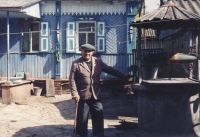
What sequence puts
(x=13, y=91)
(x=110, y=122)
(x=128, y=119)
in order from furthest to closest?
(x=13, y=91)
(x=128, y=119)
(x=110, y=122)

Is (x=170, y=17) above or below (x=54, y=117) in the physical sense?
above

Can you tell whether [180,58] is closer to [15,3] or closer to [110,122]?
[110,122]

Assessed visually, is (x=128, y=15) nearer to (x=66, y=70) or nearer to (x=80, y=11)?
(x=80, y=11)

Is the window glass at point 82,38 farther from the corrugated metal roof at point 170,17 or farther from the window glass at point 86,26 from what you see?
the corrugated metal roof at point 170,17

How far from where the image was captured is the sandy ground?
6.92 metres

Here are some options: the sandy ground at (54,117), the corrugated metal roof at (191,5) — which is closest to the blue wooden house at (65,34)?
the sandy ground at (54,117)

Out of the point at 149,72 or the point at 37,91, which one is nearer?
the point at 149,72

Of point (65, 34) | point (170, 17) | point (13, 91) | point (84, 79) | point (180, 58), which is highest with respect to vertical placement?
point (65, 34)

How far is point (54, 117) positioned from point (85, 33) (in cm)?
519

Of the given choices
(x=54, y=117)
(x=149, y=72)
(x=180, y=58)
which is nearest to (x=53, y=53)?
(x=54, y=117)

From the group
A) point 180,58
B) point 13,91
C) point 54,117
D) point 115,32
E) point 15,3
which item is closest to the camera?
point 180,58

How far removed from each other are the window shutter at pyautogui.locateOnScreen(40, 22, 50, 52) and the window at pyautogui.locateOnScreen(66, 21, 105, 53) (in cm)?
101

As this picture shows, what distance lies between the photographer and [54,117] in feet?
29.9

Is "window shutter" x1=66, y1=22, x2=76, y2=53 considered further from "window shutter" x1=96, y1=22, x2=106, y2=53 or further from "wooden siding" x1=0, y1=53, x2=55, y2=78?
"window shutter" x1=96, y1=22, x2=106, y2=53
